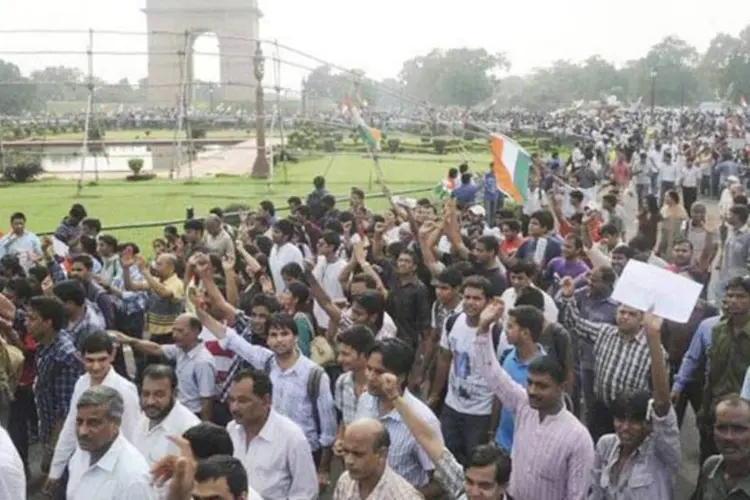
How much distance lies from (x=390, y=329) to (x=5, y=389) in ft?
7.69

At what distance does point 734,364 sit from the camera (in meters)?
5.40

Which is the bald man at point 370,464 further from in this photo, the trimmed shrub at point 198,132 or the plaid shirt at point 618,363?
the trimmed shrub at point 198,132

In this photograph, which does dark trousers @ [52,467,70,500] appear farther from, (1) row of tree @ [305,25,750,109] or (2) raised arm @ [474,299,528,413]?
(1) row of tree @ [305,25,750,109]

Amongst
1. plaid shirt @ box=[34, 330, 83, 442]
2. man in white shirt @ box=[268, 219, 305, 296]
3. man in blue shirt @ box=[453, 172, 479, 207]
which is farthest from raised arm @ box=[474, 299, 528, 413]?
man in blue shirt @ box=[453, 172, 479, 207]

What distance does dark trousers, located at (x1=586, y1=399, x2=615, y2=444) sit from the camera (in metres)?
5.59

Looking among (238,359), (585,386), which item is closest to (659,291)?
(585,386)

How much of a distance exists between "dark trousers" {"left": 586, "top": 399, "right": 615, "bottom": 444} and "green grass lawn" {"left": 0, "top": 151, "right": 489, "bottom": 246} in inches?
363

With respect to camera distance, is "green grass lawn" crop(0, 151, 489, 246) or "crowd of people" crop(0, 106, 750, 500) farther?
"green grass lawn" crop(0, 151, 489, 246)

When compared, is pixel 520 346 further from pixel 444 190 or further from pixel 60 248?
pixel 444 190

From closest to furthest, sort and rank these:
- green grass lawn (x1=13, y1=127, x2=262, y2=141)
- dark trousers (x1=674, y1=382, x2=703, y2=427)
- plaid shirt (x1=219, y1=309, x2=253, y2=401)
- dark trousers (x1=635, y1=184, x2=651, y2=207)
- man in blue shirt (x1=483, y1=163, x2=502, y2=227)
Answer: plaid shirt (x1=219, y1=309, x2=253, y2=401) < dark trousers (x1=674, y1=382, x2=703, y2=427) < man in blue shirt (x1=483, y1=163, x2=502, y2=227) < dark trousers (x1=635, y1=184, x2=651, y2=207) < green grass lawn (x1=13, y1=127, x2=262, y2=141)

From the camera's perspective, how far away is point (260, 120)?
2275 cm

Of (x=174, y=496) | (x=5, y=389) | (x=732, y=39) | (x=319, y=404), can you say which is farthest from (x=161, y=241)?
(x=732, y=39)

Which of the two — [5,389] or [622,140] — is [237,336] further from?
[622,140]

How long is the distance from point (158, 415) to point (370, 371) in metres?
1.00
